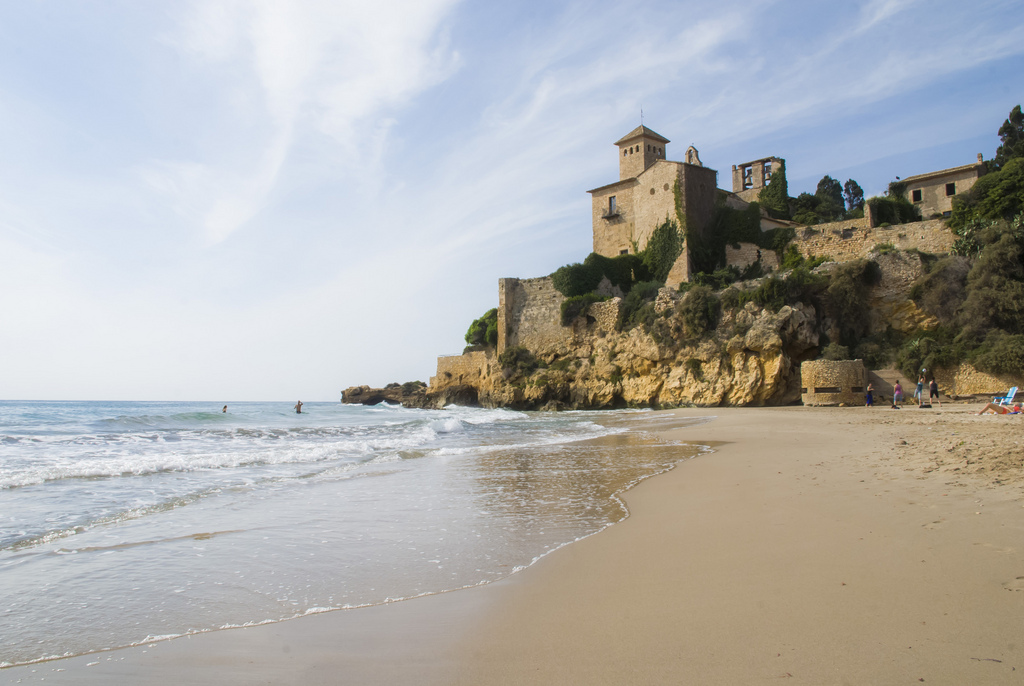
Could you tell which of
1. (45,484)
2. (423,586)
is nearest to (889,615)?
(423,586)

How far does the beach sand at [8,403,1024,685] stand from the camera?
2152 millimetres

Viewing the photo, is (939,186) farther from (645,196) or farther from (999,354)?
(999,354)

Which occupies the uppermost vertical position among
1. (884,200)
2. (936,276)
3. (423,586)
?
(884,200)

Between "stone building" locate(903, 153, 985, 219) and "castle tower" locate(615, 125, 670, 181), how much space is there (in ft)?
47.5

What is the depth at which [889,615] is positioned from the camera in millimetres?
2455

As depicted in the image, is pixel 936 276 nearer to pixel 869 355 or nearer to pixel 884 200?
pixel 869 355

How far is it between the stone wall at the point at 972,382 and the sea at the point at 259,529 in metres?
15.5

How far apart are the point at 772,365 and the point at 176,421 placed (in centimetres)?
2255

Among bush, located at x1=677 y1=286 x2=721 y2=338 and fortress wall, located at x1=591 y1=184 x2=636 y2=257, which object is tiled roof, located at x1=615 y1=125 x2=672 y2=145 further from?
bush, located at x1=677 y1=286 x2=721 y2=338

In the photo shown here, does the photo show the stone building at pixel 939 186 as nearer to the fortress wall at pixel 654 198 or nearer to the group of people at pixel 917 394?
the fortress wall at pixel 654 198

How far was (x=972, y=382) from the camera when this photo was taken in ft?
65.1

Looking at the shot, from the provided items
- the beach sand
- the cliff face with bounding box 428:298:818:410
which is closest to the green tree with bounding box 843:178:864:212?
the cliff face with bounding box 428:298:818:410

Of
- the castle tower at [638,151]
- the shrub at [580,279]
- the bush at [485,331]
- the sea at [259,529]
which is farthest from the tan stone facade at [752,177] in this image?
the sea at [259,529]

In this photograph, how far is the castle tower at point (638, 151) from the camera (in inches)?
1390
